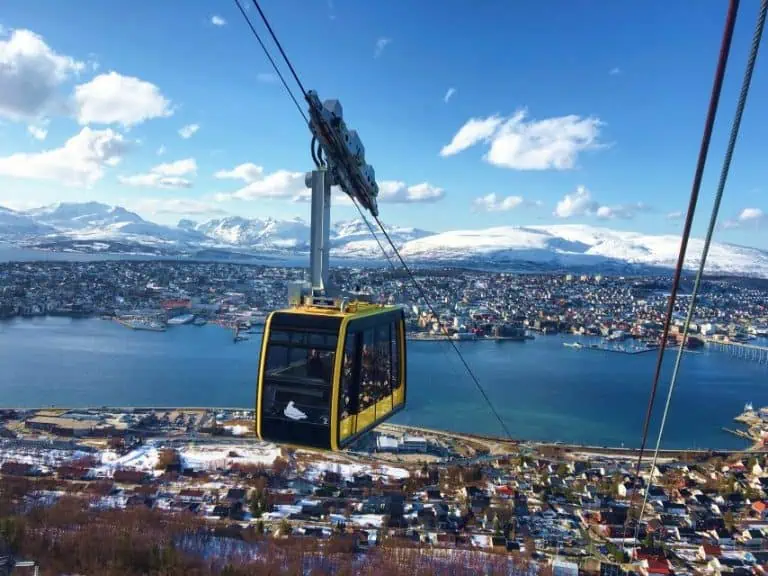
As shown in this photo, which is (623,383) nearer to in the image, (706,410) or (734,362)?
(706,410)

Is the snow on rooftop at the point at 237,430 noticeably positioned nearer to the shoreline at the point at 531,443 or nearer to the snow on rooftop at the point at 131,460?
the shoreline at the point at 531,443

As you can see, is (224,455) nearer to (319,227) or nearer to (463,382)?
(463,382)

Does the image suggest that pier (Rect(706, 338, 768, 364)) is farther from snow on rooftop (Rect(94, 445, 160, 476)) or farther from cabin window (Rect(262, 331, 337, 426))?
cabin window (Rect(262, 331, 337, 426))

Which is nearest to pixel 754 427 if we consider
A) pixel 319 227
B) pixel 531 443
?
pixel 531 443

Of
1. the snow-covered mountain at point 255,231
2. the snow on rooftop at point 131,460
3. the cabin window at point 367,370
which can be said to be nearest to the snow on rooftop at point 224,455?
the snow on rooftop at point 131,460

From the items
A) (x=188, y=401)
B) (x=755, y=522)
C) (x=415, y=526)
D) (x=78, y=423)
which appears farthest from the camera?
(x=188, y=401)

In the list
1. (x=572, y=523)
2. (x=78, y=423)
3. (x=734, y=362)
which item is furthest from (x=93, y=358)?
(x=734, y=362)

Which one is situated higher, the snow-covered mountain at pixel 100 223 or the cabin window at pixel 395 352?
the snow-covered mountain at pixel 100 223
